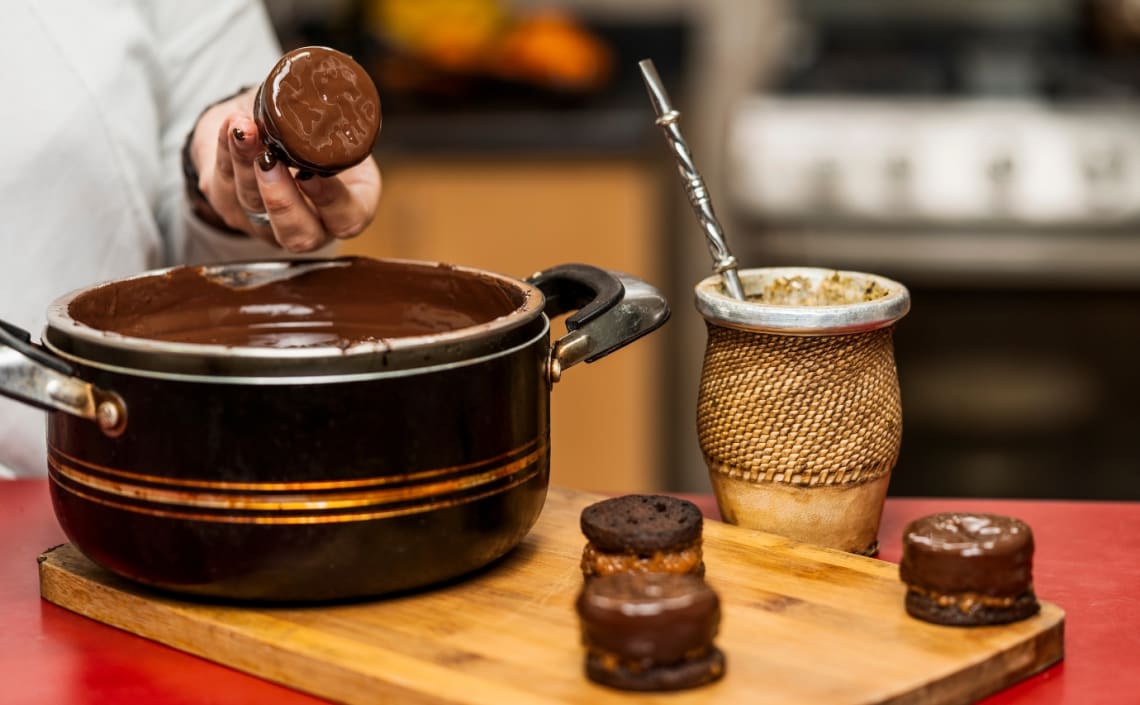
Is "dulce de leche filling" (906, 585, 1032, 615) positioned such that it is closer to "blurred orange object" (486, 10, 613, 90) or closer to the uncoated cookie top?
the uncoated cookie top

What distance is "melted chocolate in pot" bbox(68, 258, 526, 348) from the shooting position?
0.99 meters

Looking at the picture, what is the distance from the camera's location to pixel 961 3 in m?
2.96

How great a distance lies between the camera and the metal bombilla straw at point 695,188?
970mm

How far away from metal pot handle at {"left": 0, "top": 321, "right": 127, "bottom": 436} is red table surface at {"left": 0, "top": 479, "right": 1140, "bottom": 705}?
0.12m

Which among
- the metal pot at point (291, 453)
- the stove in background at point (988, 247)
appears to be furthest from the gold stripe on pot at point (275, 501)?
the stove in background at point (988, 247)

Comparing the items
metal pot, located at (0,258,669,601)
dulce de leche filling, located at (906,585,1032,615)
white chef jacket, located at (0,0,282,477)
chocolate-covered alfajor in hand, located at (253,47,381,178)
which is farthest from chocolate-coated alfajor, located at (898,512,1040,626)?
white chef jacket, located at (0,0,282,477)

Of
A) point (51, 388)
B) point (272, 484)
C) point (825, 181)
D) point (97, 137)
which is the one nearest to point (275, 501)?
point (272, 484)

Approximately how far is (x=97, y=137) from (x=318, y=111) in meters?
0.48

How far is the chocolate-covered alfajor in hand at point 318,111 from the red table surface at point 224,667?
0.30 m

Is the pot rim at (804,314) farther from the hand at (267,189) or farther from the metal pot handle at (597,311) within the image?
the hand at (267,189)

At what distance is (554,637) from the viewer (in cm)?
78

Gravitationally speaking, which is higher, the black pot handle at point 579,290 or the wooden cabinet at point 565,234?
the black pot handle at point 579,290

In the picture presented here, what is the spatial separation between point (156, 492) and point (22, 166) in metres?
0.57

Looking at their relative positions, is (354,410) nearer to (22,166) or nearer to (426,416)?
(426,416)
